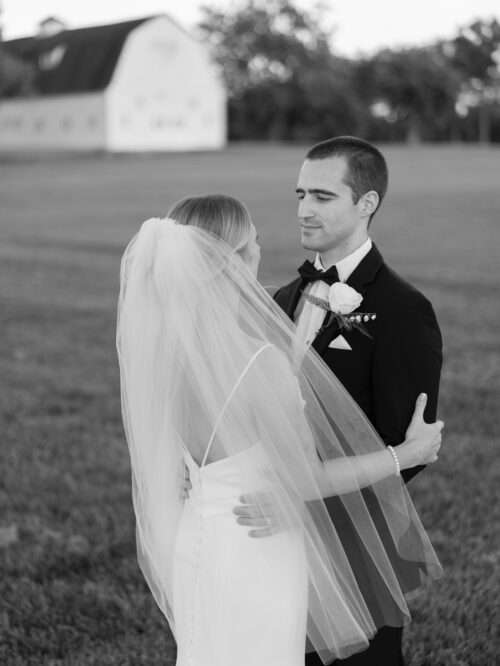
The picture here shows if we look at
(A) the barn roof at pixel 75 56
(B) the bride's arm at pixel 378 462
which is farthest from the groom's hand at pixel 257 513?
(A) the barn roof at pixel 75 56

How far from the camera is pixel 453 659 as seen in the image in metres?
3.53

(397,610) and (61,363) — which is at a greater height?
(397,610)

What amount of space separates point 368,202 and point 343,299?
0.34 meters

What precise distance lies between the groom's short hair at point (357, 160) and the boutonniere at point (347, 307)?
0.96 feet

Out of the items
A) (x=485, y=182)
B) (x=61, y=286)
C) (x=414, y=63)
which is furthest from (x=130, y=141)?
(x=61, y=286)

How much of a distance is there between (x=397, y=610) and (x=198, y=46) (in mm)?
66662

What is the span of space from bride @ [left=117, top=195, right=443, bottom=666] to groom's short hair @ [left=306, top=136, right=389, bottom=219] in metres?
0.37

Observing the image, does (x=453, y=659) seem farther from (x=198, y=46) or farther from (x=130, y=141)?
(x=198, y=46)

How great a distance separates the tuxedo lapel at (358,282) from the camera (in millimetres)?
2688

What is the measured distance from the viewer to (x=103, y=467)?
579cm

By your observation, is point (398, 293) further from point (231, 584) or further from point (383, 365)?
point (231, 584)

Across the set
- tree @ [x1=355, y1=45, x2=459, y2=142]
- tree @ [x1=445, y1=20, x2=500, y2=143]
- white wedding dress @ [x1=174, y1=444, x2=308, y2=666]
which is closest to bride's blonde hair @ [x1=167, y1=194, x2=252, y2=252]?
white wedding dress @ [x1=174, y1=444, x2=308, y2=666]

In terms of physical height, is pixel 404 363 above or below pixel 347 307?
below

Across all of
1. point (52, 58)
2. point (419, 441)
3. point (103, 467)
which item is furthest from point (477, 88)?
point (419, 441)
